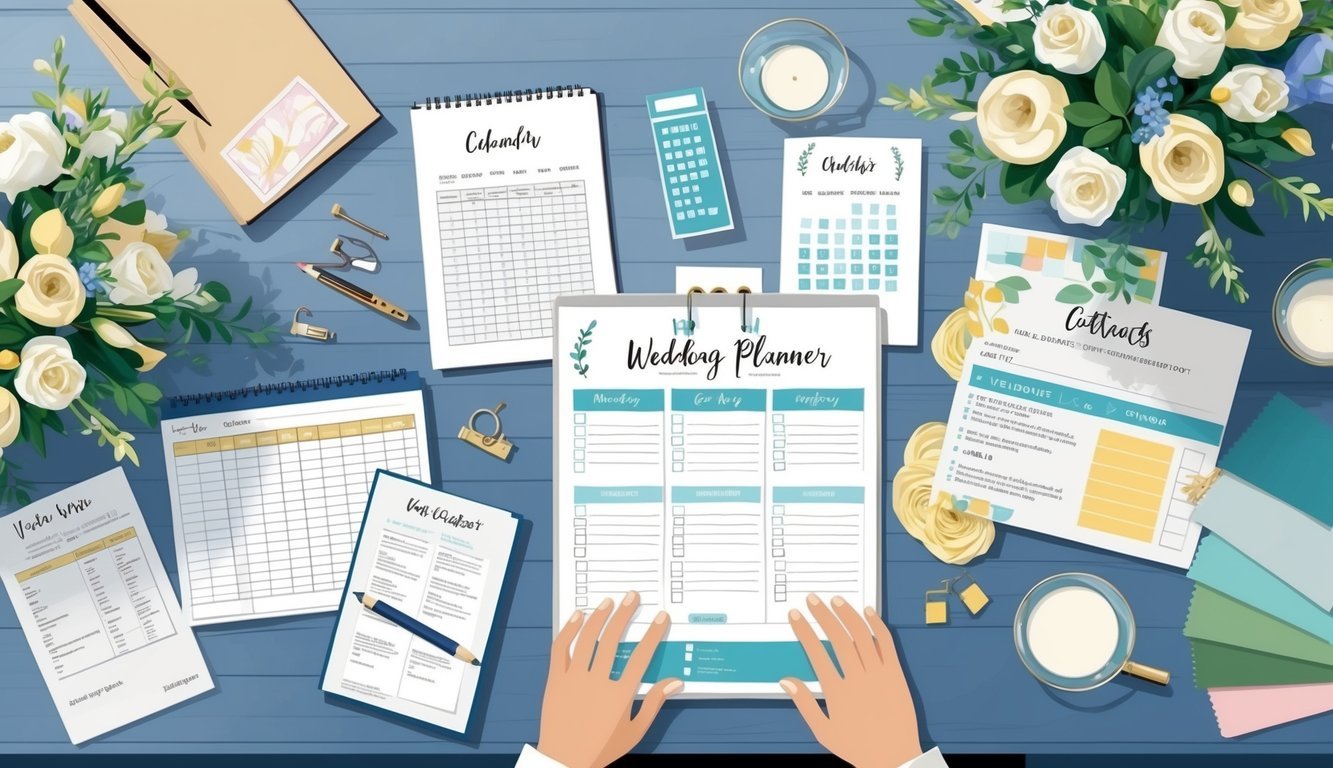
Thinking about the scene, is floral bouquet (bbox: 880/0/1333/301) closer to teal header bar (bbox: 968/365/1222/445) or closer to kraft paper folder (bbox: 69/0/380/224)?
teal header bar (bbox: 968/365/1222/445)

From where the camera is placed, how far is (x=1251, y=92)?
100 centimetres

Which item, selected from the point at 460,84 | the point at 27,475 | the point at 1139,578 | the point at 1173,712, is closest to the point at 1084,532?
the point at 1139,578

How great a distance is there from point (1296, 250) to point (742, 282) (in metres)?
0.75

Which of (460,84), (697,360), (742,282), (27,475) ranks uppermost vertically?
(460,84)

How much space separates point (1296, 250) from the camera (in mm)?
1229

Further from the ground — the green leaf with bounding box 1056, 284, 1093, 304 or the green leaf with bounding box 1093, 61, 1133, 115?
the green leaf with bounding box 1093, 61, 1133, 115

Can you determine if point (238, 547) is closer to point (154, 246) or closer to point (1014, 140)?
point (154, 246)

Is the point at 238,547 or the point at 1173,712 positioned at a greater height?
the point at 238,547

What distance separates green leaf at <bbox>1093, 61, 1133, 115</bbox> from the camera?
1.01 m

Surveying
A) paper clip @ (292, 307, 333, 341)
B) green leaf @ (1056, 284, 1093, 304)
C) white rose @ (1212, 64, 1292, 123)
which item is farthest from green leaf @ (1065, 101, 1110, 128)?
paper clip @ (292, 307, 333, 341)

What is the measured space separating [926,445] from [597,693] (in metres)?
0.55

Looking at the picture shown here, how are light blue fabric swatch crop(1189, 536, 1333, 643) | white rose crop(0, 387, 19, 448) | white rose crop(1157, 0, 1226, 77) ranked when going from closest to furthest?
white rose crop(1157, 0, 1226, 77), white rose crop(0, 387, 19, 448), light blue fabric swatch crop(1189, 536, 1333, 643)

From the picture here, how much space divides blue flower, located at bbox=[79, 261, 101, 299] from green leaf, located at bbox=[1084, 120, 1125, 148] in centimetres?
118

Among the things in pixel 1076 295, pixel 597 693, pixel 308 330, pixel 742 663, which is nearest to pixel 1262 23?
pixel 1076 295
